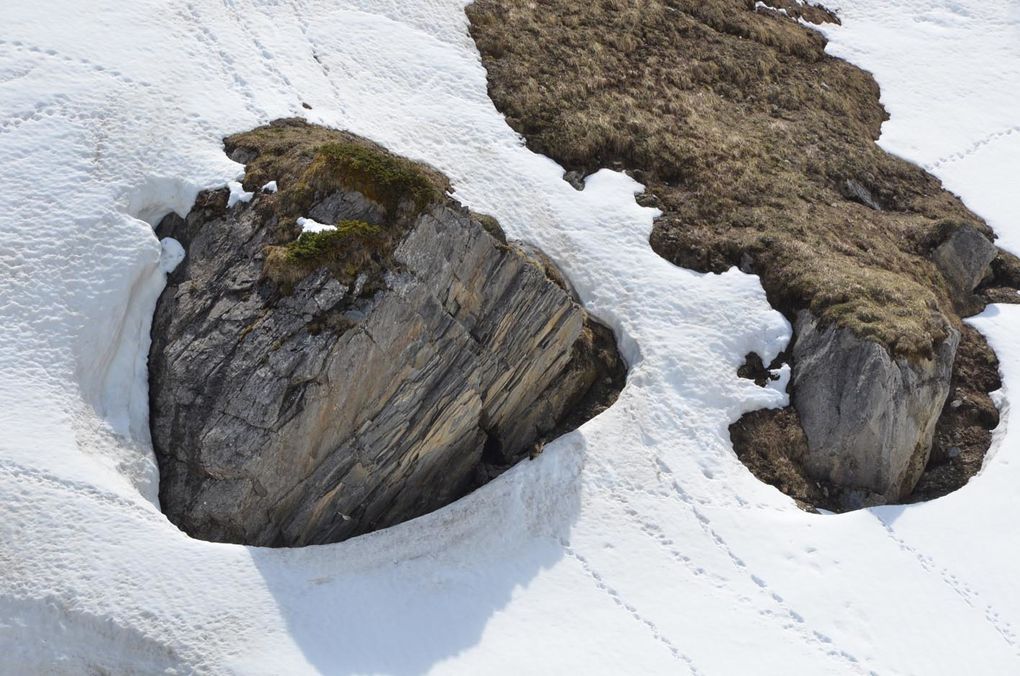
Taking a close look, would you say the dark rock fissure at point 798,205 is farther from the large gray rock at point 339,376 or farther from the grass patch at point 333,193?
the grass patch at point 333,193

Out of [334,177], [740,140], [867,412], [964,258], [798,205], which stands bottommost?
[867,412]

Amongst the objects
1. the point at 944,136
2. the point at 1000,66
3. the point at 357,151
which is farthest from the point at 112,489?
the point at 1000,66

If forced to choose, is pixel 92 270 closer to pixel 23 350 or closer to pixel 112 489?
pixel 23 350

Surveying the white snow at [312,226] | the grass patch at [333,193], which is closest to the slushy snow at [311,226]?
the white snow at [312,226]

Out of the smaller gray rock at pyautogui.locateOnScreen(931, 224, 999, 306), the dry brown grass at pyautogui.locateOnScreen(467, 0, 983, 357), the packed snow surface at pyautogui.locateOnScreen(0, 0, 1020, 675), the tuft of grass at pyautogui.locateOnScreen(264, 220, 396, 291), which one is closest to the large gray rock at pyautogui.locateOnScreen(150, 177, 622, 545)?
the tuft of grass at pyautogui.locateOnScreen(264, 220, 396, 291)

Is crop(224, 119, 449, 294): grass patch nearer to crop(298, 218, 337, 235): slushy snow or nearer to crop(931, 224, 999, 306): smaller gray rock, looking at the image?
crop(298, 218, 337, 235): slushy snow

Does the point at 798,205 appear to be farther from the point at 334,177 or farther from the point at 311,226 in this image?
the point at 311,226

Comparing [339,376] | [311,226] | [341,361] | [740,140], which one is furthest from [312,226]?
[740,140]
